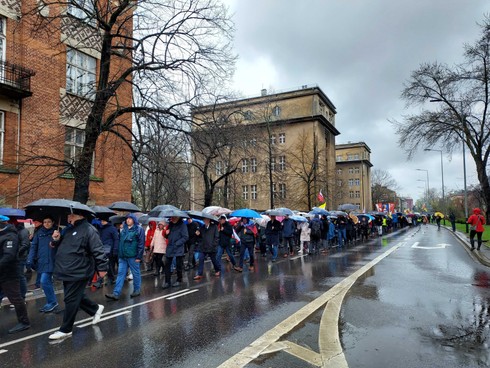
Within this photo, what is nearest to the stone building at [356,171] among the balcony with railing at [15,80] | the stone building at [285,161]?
the stone building at [285,161]

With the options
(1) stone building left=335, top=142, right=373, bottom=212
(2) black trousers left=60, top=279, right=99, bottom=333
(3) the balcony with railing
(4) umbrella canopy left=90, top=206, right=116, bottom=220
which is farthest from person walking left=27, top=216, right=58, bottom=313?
(1) stone building left=335, top=142, right=373, bottom=212

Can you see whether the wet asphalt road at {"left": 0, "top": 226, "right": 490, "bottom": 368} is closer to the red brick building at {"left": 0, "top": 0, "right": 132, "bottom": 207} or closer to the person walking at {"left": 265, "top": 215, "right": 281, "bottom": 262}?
the person walking at {"left": 265, "top": 215, "right": 281, "bottom": 262}

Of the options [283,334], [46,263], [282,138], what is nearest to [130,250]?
[46,263]

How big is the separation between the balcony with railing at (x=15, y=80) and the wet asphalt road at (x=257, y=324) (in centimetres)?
1038

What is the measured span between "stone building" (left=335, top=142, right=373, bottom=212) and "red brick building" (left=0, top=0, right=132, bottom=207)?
3108 inches

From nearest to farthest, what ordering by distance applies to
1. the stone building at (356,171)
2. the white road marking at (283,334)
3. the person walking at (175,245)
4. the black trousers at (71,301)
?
the white road marking at (283,334) < the black trousers at (71,301) < the person walking at (175,245) < the stone building at (356,171)

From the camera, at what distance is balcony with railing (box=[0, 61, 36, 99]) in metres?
15.1

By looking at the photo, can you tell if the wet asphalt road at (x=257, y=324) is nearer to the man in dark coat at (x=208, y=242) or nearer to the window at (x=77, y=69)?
the man in dark coat at (x=208, y=242)

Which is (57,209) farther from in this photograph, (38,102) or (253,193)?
Answer: (253,193)

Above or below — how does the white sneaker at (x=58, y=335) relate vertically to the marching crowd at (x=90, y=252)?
below

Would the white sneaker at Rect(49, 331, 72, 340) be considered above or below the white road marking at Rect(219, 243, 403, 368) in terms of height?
above

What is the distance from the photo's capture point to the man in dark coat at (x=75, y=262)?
560 centimetres

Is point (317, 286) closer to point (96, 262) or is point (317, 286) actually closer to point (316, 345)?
point (316, 345)

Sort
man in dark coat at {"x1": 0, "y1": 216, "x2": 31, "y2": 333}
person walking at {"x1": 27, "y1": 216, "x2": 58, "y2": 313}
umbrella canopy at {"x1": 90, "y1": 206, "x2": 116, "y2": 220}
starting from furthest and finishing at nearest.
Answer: umbrella canopy at {"x1": 90, "y1": 206, "x2": 116, "y2": 220}
person walking at {"x1": 27, "y1": 216, "x2": 58, "y2": 313}
man in dark coat at {"x1": 0, "y1": 216, "x2": 31, "y2": 333}
